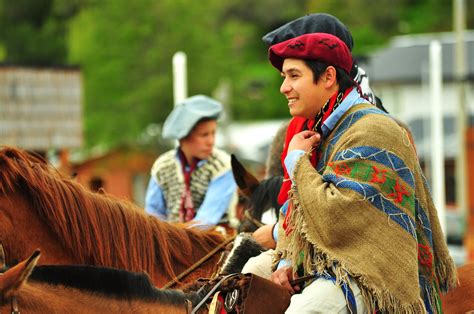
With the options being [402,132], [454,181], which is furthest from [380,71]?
[402,132]

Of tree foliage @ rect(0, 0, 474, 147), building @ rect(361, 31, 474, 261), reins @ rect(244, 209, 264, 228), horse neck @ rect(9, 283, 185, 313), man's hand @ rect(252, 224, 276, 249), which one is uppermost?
horse neck @ rect(9, 283, 185, 313)

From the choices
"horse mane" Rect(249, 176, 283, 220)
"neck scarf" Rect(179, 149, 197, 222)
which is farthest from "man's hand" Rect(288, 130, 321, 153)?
"neck scarf" Rect(179, 149, 197, 222)

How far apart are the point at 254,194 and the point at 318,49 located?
188 centimetres

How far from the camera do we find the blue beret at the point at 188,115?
7086mm

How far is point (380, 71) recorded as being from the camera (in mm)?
46125

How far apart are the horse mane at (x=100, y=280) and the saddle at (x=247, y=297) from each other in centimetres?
21

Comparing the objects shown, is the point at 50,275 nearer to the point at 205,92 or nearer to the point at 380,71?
the point at 205,92

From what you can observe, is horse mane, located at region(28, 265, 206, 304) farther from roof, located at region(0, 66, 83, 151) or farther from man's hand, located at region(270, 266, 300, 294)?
roof, located at region(0, 66, 83, 151)

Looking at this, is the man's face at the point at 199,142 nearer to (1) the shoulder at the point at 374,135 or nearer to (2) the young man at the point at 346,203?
(2) the young man at the point at 346,203

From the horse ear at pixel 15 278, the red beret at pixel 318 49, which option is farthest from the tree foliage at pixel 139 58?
the horse ear at pixel 15 278

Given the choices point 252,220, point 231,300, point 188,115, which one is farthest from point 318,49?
point 188,115

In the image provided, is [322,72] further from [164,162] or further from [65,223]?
[164,162]

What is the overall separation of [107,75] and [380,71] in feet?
55.7

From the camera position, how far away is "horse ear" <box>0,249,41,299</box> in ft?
11.0
